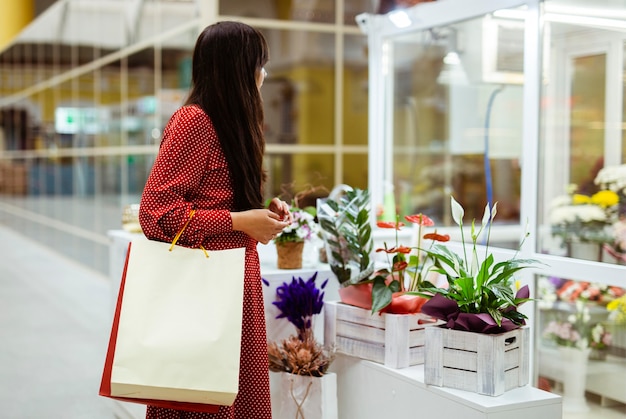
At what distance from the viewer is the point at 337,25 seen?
222 inches

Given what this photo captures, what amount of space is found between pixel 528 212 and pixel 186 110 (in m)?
1.64

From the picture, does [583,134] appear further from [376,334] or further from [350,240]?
[376,334]

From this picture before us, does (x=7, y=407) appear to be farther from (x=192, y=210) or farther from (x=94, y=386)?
(x=192, y=210)

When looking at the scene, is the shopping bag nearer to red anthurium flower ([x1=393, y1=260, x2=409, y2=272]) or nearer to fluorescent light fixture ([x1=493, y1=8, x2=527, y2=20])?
red anthurium flower ([x1=393, y1=260, x2=409, y2=272])

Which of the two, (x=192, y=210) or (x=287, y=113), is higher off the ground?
(x=287, y=113)

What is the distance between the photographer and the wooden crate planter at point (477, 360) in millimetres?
2104

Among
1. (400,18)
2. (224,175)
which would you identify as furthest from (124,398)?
(400,18)

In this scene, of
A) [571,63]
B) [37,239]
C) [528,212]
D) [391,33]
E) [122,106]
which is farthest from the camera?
[37,239]

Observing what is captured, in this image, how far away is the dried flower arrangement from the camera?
103 inches

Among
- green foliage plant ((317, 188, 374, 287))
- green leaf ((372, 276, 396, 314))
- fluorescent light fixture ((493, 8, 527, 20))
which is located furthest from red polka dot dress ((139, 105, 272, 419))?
fluorescent light fixture ((493, 8, 527, 20))

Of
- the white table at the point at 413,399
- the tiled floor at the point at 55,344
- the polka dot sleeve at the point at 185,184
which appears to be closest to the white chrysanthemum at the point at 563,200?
the tiled floor at the point at 55,344

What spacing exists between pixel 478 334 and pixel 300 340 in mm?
748

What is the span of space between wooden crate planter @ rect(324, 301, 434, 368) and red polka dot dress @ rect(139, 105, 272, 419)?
0.46 metres

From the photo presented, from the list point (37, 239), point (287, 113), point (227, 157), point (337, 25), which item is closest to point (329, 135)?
point (287, 113)
